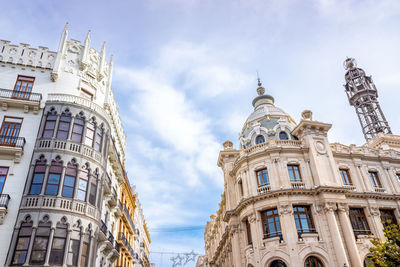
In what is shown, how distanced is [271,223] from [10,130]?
24083mm

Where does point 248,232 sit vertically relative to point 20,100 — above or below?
below

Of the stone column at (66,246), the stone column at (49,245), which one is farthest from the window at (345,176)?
the stone column at (49,245)

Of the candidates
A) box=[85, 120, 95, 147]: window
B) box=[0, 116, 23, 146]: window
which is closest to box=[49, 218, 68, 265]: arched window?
box=[85, 120, 95, 147]: window

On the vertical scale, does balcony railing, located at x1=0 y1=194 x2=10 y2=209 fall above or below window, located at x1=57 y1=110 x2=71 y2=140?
below

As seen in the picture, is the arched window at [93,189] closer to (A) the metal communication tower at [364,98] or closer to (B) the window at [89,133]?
(B) the window at [89,133]

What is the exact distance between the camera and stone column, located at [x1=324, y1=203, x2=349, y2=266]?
26828 mm

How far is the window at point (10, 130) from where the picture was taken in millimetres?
22062

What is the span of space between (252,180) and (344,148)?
1212 centimetres

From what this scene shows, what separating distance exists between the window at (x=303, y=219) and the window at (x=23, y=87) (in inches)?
1029

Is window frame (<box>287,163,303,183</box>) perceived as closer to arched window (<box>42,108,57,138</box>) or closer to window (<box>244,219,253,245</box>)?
window (<box>244,219,253,245</box>)

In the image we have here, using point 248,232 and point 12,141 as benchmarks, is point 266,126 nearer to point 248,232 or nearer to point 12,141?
point 248,232

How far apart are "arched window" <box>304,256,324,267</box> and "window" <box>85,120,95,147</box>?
844 inches

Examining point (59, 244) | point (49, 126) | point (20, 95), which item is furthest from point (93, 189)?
point (20, 95)

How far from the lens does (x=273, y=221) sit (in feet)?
97.3
